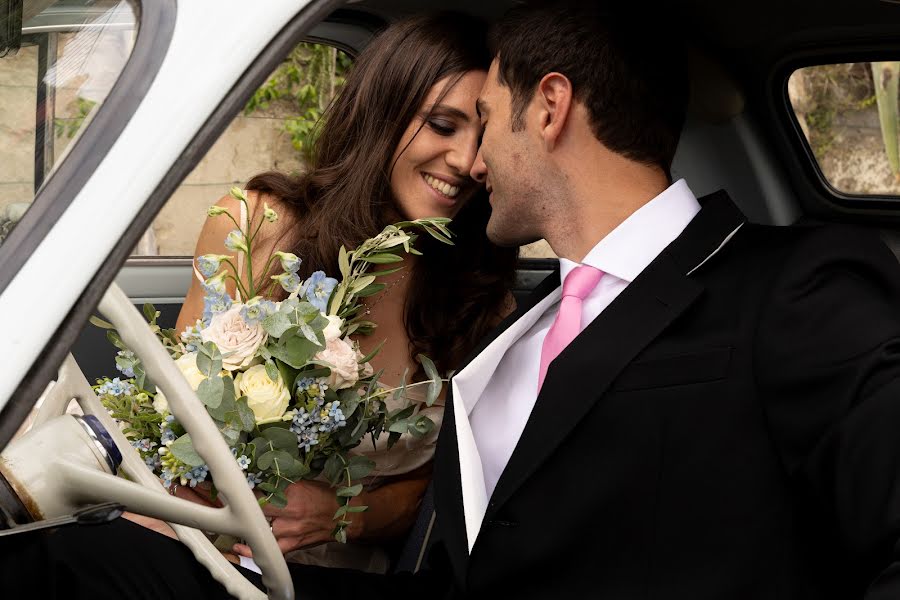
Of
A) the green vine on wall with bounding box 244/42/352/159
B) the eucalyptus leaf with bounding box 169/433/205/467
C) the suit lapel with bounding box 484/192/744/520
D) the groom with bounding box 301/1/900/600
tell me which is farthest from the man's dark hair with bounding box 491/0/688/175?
the green vine on wall with bounding box 244/42/352/159

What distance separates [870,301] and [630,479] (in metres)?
0.48

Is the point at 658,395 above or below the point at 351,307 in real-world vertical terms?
above

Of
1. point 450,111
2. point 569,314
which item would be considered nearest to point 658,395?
point 569,314

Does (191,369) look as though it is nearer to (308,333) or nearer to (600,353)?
(308,333)

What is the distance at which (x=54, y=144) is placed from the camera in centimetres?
123

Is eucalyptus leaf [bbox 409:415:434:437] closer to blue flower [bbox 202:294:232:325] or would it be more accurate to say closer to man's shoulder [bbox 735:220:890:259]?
blue flower [bbox 202:294:232:325]

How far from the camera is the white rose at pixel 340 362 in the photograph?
75.8 inches

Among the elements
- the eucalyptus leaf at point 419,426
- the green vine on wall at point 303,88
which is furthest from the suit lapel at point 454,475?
the green vine on wall at point 303,88

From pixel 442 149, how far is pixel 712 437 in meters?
1.20

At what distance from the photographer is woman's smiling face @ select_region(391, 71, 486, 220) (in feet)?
8.38

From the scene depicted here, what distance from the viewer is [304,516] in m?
2.11

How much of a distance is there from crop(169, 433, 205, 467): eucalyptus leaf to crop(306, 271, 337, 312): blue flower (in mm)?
351

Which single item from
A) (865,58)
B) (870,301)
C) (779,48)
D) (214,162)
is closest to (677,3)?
(779,48)

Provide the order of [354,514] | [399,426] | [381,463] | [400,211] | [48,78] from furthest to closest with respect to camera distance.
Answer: [400,211] → [381,463] → [354,514] → [399,426] → [48,78]
